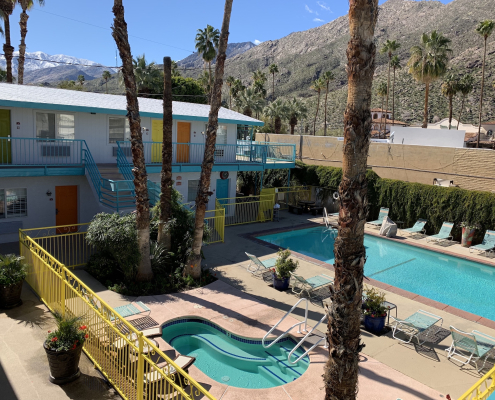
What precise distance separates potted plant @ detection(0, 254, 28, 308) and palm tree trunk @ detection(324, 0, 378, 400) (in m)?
7.51

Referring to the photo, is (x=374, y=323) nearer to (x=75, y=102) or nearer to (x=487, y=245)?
(x=487, y=245)

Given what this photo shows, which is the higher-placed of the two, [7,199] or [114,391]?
[7,199]

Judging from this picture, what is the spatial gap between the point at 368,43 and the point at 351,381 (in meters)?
3.82

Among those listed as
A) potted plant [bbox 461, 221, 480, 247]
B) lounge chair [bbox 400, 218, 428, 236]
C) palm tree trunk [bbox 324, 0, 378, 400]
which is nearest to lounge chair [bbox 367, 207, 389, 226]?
lounge chair [bbox 400, 218, 428, 236]

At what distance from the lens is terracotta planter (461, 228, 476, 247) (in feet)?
58.9

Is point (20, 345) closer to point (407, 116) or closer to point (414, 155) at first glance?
point (414, 155)

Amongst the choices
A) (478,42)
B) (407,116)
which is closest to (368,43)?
(407,116)

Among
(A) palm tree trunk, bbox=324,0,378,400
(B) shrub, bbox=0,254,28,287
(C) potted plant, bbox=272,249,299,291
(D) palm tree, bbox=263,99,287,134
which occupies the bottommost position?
(C) potted plant, bbox=272,249,299,291

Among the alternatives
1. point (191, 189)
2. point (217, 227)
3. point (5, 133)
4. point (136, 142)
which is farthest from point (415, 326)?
point (5, 133)

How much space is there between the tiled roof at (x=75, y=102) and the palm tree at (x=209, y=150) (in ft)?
23.2

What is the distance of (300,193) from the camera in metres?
25.6

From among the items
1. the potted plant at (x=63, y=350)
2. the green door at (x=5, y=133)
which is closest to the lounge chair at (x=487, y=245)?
the potted plant at (x=63, y=350)

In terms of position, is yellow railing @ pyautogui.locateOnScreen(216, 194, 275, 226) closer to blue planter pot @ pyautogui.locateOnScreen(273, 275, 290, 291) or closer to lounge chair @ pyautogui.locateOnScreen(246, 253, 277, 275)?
lounge chair @ pyautogui.locateOnScreen(246, 253, 277, 275)

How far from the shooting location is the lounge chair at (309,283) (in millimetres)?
11484
